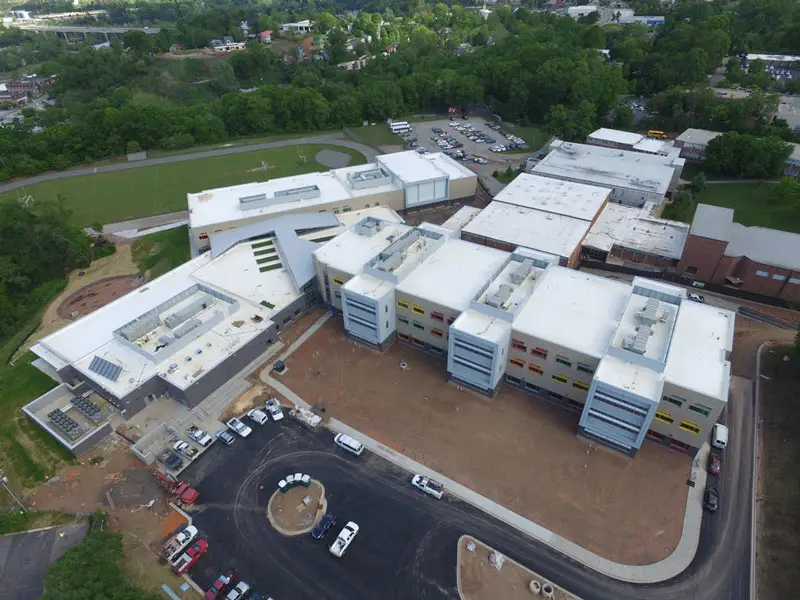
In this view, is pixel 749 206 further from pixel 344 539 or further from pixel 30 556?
pixel 30 556

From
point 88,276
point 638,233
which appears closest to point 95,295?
point 88,276

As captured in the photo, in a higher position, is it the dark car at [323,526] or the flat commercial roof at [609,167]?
the flat commercial roof at [609,167]

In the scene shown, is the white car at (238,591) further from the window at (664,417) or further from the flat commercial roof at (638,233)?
the flat commercial roof at (638,233)

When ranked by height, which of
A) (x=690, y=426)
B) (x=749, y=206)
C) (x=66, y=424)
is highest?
(x=690, y=426)

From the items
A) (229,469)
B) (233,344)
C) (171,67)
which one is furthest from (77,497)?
(171,67)

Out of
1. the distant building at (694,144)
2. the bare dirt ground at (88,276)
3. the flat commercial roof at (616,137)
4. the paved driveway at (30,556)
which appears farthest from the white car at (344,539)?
the distant building at (694,144)

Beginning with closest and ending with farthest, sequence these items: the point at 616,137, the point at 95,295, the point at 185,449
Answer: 1. the point at 185,449
2. the point at 95,295
3. the point at 616,137

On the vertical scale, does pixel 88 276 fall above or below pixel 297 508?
below
